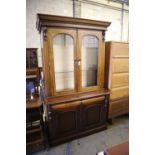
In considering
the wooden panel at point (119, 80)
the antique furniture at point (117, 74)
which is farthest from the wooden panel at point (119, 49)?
the wooden panel at point (119, 80)

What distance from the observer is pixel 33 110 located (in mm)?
1942

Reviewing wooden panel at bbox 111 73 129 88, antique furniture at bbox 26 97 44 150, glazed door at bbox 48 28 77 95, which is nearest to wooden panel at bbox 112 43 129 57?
wooden panel at bbox 111 73 129 88

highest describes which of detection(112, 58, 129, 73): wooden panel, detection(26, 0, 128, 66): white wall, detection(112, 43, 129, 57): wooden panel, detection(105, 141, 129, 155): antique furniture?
detection(26, 0, 128, 66): white wall

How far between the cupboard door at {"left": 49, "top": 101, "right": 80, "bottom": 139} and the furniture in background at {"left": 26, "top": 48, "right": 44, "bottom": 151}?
0.60ft

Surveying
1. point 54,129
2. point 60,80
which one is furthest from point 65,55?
point 54,129

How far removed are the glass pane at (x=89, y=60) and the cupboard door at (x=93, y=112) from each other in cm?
30

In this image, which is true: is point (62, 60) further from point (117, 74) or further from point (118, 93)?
point (118, 93)

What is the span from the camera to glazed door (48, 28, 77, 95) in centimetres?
187

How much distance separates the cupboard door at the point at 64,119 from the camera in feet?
6.41

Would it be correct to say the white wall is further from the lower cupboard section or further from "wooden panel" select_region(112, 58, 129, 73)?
the lower cupboard section

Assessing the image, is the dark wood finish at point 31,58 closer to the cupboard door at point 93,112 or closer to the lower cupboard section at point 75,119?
the lower cupboard section at point 75,119

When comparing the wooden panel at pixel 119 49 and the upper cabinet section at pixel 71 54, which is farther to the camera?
the wooden panel at pixel 119 49

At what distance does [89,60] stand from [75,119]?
1.01 metres
